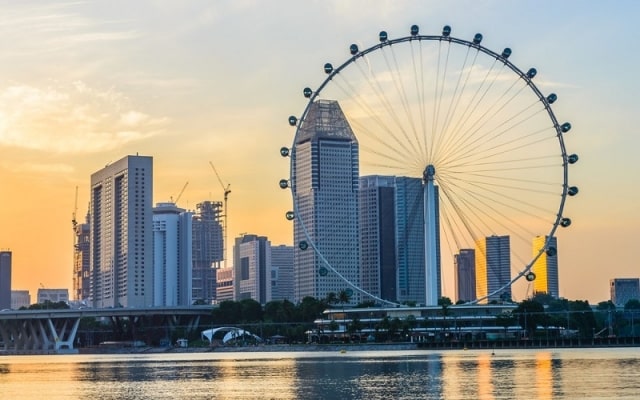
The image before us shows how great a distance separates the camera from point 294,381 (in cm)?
8900

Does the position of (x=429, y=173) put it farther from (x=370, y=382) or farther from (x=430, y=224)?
(x=370, y=382)

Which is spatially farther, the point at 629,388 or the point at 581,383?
the point at 581,383

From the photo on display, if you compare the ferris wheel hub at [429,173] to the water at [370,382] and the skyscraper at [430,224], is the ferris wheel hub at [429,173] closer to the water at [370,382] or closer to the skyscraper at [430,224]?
the skyscraper at [430,224]

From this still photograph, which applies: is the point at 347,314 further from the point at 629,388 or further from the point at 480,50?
the point at 629,388

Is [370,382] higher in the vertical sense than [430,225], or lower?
lower

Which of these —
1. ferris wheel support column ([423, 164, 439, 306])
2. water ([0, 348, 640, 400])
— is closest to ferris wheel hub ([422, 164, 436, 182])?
ferris wheel support column ([423, 164, 439, 306])

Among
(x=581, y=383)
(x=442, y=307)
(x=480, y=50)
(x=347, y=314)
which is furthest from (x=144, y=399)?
(x=347, y=314)

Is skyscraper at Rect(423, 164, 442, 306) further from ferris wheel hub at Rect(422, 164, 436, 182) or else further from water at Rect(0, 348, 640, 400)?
water at Rect(0, 348, 640, 400)

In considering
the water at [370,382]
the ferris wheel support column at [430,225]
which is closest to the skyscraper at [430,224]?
the ferris wheel support column at [430,225]

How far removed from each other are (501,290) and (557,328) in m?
67.6

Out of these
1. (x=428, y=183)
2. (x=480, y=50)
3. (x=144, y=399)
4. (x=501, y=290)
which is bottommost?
(x=144, y=399)

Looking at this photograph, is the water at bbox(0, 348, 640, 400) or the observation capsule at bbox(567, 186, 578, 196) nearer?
the water at bbox(0, 348, 640, 400)

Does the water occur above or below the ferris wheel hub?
below

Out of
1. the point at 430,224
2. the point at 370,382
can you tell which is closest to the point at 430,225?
the point at 430,224
